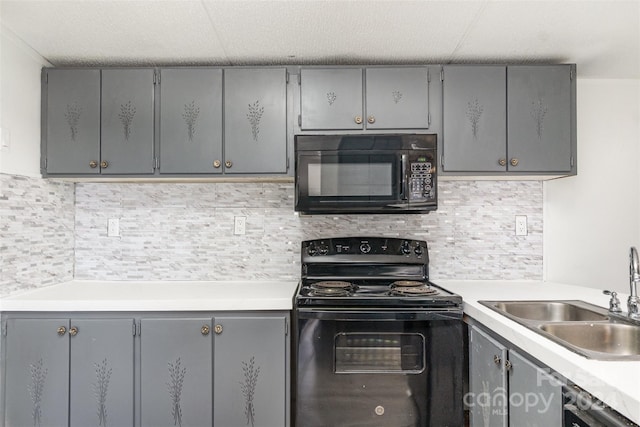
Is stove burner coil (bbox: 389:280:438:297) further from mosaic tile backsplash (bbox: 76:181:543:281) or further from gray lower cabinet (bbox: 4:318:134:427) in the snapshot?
gray lower cabinet (bbox: 4:318:134:427)

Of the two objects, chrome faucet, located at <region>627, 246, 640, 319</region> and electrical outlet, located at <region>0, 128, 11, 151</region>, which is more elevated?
electrical outlet, located at <region>0, 128, 11, 151</region>

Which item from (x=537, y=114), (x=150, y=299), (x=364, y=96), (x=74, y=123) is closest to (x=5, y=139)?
(x=74, y=123)

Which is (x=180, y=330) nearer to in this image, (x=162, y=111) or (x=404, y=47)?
(x=162, y=111)

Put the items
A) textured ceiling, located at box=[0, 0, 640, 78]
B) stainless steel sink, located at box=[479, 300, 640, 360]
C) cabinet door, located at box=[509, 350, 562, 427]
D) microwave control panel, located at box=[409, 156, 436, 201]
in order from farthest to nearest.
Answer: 1. microwave control panel, located at box=[409, 156, 436, 201]
2. textured ceiling, located at box=[0, 0, 640, 78]
3. stainless steel sink, located at box=[479, 300, 640, 360]
4. cabinet door, located at box=[509, 350, 562, 427]

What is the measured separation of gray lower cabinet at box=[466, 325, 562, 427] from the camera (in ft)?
3.61

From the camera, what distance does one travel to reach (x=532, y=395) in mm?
1175

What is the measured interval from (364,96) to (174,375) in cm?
172

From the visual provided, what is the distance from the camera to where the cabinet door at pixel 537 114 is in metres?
1.88

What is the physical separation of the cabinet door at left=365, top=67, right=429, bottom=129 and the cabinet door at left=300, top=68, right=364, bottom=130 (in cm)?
7

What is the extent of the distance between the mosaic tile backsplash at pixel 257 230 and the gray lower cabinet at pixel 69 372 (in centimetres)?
58

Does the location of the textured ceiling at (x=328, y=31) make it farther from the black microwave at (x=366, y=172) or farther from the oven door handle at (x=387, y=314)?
the oven door handle at (x=387, y=314)

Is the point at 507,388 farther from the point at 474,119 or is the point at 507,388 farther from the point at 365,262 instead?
the point at 474,119

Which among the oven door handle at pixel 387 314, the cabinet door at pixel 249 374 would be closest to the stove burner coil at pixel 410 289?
the oven door handle at pixel 387 314

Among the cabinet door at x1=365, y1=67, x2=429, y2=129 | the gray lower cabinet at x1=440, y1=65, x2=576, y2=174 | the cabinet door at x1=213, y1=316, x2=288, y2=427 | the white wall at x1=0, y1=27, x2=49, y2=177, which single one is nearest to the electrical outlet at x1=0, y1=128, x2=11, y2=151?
the white wall at x1=0, y1=27, x2=49, y2=177
